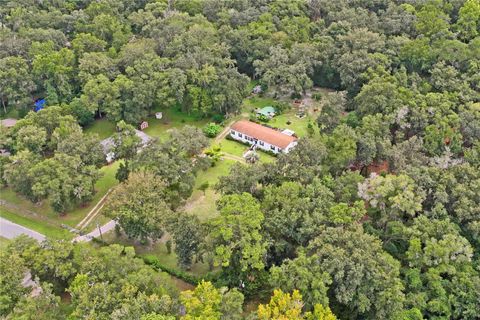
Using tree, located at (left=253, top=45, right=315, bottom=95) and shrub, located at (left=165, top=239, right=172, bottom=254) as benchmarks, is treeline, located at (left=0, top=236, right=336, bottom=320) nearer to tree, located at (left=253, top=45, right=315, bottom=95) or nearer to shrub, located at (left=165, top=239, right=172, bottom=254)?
shrub, located at (left=165, top=239, right=172, bottom=254)

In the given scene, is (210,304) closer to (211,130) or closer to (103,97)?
(211,130)

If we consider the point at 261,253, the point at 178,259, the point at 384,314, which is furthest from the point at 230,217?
the point at 384,314

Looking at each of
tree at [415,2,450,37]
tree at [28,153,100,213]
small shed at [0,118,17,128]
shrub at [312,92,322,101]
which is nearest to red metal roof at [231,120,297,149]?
shrub at [312,92,322,101]

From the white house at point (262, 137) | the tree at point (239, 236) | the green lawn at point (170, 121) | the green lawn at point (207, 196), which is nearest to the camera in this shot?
the tree at point (239, 236)

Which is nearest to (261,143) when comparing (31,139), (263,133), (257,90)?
(263,133)

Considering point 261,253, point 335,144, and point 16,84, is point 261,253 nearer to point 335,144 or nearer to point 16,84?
point 335,144

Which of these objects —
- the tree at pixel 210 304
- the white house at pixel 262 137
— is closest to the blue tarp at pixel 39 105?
the white house at pixel 262 137

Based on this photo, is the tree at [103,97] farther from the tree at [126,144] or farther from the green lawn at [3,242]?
the green lawn at [3,242]
